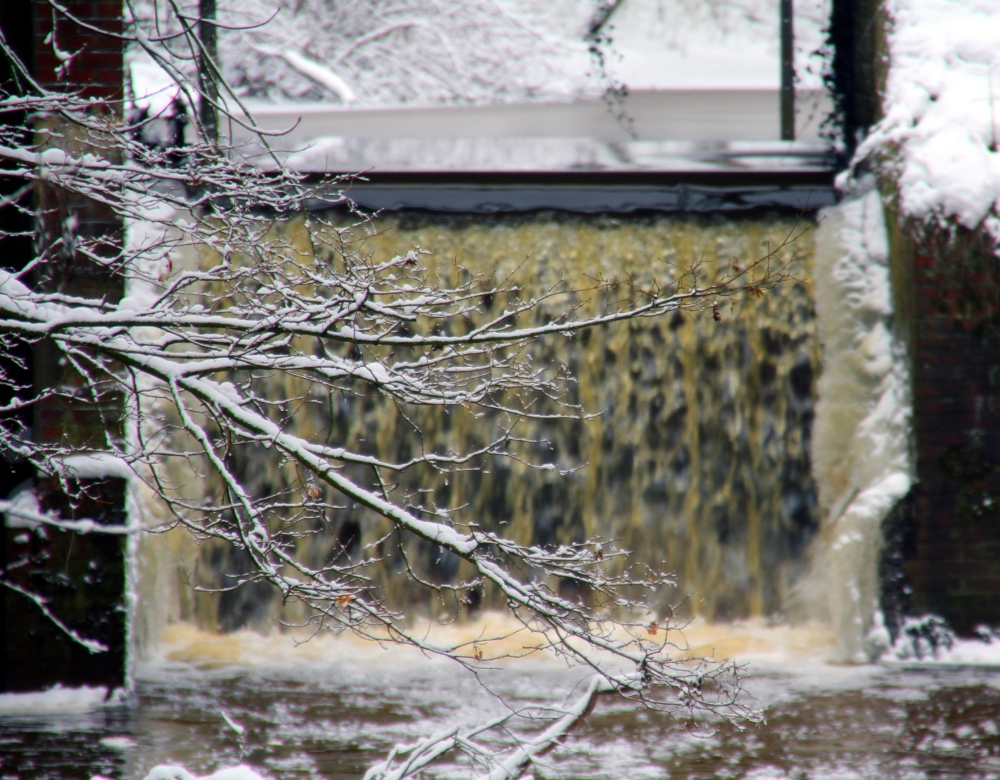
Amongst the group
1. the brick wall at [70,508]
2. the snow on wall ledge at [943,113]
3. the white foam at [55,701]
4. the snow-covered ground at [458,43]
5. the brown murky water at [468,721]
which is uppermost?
the snow-covered ground at [458,43]

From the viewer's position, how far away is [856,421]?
6898 mm

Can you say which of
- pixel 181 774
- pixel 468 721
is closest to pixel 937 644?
pixel 468 721

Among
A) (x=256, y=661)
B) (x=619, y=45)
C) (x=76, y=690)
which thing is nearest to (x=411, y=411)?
(x=256, y=661)

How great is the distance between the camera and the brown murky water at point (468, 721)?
4.92 meters

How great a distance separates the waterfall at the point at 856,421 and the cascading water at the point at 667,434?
19 millimetres

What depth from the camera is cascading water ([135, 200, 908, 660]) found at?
23.0ft

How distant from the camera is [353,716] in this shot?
18.4ft

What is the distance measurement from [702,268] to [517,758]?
180 inches

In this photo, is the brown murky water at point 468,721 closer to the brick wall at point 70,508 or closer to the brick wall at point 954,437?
the brick wall at point 70,508

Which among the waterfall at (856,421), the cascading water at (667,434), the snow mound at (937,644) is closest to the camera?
the snow mound at (937,644)

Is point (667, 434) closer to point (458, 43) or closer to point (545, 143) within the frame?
point (545, 143)

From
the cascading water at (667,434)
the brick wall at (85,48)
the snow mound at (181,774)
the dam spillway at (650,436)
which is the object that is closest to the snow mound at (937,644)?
the cascading water at (667,434)

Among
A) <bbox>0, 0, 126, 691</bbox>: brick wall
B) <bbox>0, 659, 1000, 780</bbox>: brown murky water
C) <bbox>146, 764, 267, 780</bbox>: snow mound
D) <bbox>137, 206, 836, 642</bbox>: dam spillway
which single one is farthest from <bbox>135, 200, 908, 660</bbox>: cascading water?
<bbox>146, 764, 267, 780</bbox>: snow mound

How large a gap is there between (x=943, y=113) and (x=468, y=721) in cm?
457
